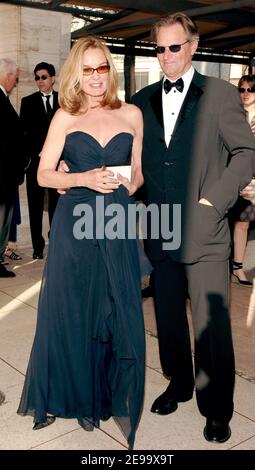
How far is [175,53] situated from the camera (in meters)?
2.61

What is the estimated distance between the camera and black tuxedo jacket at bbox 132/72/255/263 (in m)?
2.56

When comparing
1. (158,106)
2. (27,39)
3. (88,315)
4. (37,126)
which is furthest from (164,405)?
(27,39)

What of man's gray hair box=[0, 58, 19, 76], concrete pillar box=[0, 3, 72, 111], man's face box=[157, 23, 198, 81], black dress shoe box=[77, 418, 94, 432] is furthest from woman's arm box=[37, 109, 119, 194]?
concrete pillar box=[0, 3, 72, 111]

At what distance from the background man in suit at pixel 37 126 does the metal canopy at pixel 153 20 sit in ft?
5.27

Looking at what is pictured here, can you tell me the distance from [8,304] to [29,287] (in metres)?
0.57

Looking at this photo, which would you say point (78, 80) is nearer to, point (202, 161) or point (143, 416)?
point (202, 161)

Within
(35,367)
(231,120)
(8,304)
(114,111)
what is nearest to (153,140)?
(114,111)

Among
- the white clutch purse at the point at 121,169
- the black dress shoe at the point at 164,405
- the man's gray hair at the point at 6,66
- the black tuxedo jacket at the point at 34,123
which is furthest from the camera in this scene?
the black tuxedo jacket at the point at 34,123

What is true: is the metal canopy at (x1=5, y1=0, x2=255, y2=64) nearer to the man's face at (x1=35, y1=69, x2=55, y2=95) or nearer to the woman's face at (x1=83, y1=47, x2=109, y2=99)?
the man's face at (x1=35, y1=69, x2=55, y2=95)

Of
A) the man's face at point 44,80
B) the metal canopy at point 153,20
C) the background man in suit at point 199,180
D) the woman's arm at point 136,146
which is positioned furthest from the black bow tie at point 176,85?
the metal canopy at point 153,20

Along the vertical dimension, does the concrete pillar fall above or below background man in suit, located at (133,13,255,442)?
above

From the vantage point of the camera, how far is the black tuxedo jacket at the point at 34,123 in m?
6.66

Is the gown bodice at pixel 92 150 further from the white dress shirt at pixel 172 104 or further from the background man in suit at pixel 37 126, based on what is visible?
the background man in suit at pixel 37 126

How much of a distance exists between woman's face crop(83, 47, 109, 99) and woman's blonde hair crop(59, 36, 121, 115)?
2 cm
